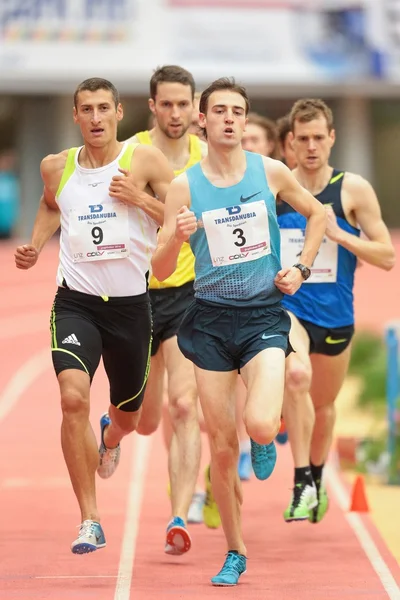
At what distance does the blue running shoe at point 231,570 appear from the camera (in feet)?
23.8

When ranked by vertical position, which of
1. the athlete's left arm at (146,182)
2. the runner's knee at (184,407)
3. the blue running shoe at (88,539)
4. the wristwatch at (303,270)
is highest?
the athlete's left arm at (146,182)

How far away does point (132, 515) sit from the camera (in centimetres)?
1027

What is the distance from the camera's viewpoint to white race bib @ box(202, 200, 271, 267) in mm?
7043

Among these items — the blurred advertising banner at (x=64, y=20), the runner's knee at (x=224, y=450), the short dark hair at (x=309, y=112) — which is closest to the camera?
the runner's knee at (x=224, y=450)

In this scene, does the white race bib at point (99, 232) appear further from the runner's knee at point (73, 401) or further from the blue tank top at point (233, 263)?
the runner's knee at point (73, 401)

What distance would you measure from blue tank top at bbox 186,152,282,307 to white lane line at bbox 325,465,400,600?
1590mm

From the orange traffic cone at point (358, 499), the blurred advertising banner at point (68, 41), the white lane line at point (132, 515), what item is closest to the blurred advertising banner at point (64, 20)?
the blurred advertising banner at point (68, 41)

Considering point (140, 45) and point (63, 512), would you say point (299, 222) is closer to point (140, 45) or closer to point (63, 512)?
point (63, 512)

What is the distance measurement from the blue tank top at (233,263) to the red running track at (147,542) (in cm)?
145

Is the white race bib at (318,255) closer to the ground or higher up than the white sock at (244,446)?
higher up

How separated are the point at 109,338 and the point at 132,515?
9.35ft

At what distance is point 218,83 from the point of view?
714cm

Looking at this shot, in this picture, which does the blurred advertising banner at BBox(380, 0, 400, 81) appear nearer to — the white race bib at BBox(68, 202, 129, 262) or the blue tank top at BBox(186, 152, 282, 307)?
the white race bib at BBox(68, 202, 129, 262)

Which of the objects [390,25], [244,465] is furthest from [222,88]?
[390,25]
